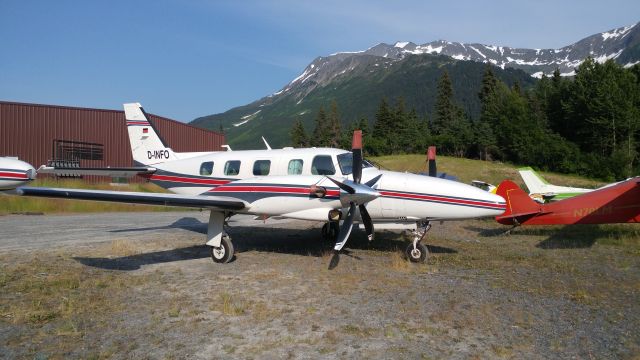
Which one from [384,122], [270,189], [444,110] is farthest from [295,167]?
[444,110]

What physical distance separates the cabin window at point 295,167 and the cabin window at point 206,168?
2861 millimetres

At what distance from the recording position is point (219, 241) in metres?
10.2

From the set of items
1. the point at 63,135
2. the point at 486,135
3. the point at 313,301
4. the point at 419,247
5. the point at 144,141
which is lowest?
the point at 313,301

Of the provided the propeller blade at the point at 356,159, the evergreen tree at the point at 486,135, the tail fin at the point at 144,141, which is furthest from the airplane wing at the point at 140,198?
the evergreen tree at the point at 486,135

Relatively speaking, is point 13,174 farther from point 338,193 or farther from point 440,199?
point 440,199

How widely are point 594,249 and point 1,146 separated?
38509 millimetres

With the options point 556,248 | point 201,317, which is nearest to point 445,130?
point 556,248

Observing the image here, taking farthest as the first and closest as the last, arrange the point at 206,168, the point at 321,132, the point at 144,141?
the point at 321,132
the point at 144,141
the point at 206,168

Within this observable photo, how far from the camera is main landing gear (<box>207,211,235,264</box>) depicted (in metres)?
10.2

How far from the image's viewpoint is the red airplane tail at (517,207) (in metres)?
13.7

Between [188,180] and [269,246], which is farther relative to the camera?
[188,180]

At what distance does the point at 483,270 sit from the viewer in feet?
31.2

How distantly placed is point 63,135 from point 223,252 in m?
31.9

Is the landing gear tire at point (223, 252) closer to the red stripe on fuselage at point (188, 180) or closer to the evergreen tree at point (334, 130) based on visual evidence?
the red stripe on fuselage at point (188, 180)
